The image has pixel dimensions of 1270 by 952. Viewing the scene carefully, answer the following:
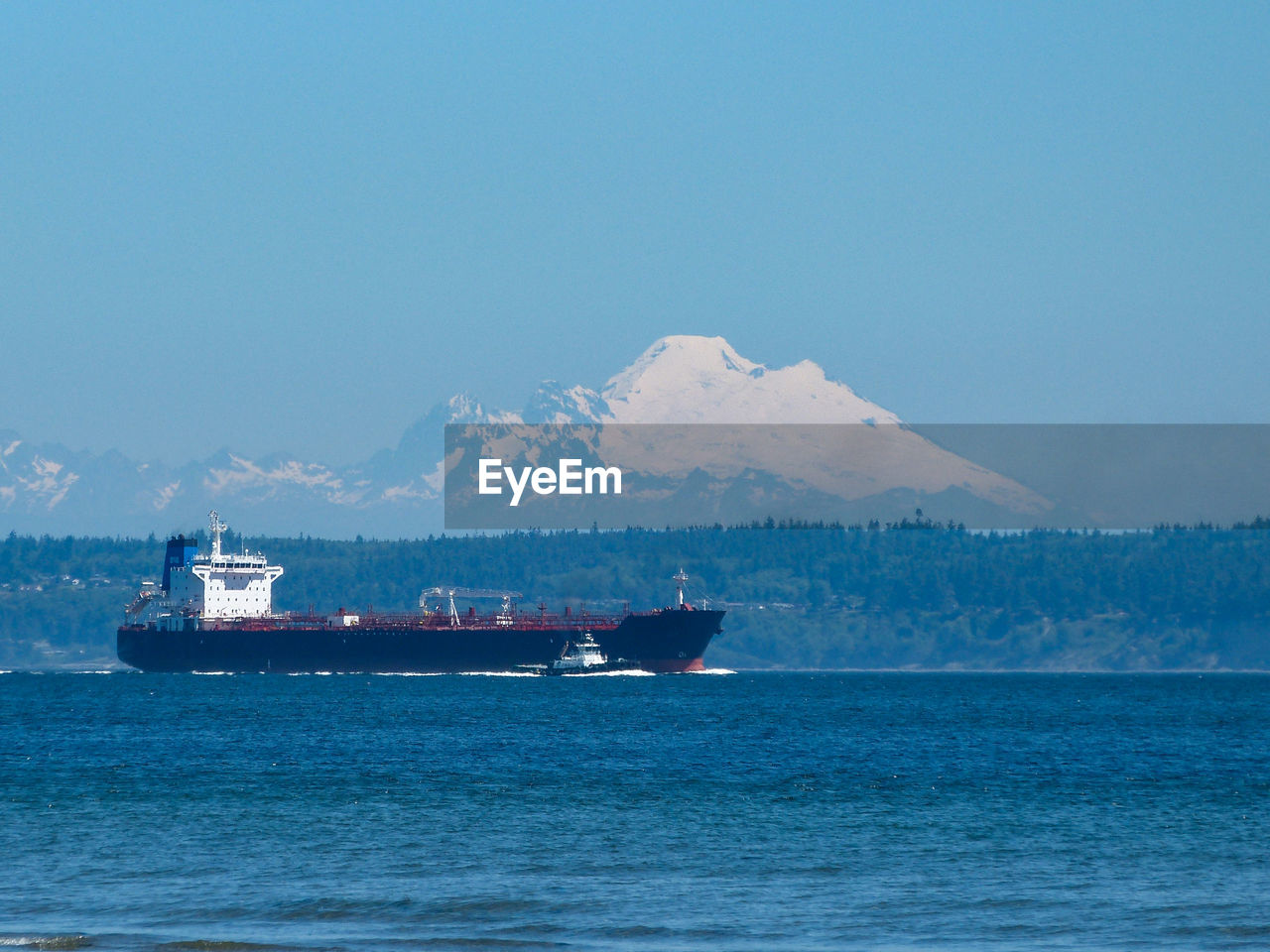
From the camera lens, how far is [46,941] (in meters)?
33.3

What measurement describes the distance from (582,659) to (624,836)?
310ft

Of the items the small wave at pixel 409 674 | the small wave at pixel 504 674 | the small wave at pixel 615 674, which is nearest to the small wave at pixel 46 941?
the small wave at pixel 615 674

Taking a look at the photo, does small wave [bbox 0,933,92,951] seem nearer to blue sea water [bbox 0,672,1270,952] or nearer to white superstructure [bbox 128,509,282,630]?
blue sea water [bbox 0,672,1270,952]

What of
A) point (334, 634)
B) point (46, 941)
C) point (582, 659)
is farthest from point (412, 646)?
point (46, 941)

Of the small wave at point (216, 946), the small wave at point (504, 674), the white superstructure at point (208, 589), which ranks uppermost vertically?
the white superstructure at point (208, 589)

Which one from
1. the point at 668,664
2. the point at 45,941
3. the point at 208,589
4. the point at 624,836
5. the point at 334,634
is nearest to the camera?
the point at 45,941

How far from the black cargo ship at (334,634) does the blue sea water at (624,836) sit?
52566 mm

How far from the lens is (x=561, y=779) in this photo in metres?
60.2

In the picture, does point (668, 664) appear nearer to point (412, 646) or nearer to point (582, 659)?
point (582, 659)

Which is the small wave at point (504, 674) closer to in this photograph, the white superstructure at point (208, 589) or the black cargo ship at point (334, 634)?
the black cargo ship at point (334, 634)

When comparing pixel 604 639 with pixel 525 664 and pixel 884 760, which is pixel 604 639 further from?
pixel 884 760

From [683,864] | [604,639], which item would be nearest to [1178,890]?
[683,864]

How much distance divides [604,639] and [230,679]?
32431 millimetres

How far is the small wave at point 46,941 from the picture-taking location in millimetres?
32969
